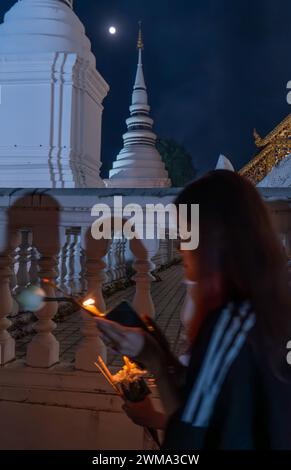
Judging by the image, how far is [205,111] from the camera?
33969 mm

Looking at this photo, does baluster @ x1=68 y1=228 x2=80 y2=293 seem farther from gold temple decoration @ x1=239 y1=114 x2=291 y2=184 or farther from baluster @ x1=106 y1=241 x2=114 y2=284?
gold temple decoration @ x1=239 y1=114 x2=291 y2=184

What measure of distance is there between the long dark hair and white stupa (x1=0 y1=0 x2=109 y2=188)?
5670 millimetres

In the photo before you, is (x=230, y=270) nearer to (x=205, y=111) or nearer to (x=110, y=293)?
(x=110, y=293)

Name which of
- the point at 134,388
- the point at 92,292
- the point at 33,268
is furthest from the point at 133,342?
the point at 33,268

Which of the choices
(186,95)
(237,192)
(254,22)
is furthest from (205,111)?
(237,192)

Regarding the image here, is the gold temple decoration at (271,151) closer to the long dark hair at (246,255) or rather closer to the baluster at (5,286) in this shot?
the baluster at (5,286)

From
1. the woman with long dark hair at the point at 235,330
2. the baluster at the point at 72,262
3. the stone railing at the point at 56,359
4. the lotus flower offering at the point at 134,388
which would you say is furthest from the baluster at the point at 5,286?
the baluster at the point at 72,262

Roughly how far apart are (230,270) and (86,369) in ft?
4.85

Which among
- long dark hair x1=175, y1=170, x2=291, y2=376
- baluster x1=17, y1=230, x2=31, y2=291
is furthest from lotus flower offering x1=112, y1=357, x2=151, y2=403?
baluster x1=17, y1=230, x2=31, y2=291

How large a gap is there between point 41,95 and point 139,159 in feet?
23.8

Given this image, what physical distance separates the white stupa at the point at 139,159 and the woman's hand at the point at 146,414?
436 inches

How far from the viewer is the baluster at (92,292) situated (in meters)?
2.33

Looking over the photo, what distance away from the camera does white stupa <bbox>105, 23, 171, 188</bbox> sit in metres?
13.3

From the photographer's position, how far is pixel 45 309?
2.44m
